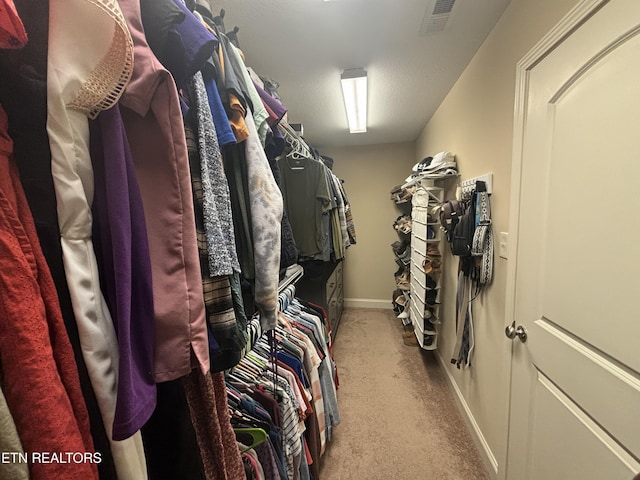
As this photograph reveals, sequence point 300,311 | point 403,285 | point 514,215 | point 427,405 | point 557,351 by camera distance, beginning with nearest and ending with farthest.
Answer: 1. point 557,351
2. point 514,215
3. point 300,311
4. point 427,405
5. point 403,285

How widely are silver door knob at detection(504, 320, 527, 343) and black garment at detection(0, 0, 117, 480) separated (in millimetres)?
1430

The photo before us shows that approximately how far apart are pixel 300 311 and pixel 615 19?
5.69 ft

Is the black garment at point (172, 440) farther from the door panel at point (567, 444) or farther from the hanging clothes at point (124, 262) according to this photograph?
the door panel at point (567, 444)

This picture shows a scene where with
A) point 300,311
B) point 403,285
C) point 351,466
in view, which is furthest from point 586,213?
point 403,285

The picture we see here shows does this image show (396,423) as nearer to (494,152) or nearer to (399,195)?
(494,152)

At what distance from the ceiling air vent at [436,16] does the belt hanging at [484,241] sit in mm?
910

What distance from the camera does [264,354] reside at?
4.03ft

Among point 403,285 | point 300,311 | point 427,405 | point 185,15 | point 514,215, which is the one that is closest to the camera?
point 185,15

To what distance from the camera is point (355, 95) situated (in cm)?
199

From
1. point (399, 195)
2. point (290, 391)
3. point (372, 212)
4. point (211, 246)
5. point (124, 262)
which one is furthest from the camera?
point (372, 212)

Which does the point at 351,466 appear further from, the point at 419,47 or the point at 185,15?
the point at 419,47

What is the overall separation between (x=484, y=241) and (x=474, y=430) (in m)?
1.20

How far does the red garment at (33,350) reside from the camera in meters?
0.30

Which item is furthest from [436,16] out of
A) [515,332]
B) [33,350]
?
[33,350]
